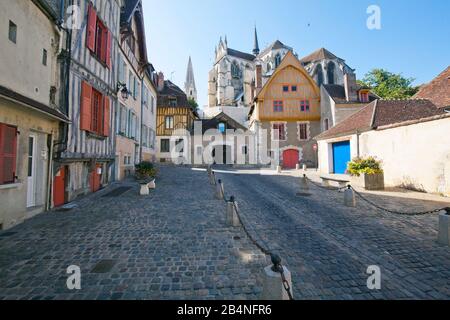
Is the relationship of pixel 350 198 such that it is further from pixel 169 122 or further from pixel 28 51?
pixel 169 122

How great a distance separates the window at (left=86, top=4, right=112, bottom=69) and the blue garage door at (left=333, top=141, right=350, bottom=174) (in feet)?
48.7

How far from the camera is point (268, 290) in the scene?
204 cm

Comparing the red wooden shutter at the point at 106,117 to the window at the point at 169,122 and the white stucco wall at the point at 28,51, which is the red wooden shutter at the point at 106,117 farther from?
the window at the point at 169,122

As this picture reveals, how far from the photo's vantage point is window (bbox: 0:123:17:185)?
436 centimetres

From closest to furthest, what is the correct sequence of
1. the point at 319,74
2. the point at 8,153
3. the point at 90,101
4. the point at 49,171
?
the point at 8,153, the point at 49,171, the point at 90,101, the point at 319,74

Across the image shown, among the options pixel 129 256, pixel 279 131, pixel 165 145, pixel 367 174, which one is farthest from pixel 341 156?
pixel 165 145

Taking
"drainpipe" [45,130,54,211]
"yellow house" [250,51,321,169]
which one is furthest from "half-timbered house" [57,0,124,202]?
"yellow house" [250,51,321,169]

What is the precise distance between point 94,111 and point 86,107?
3.31ft

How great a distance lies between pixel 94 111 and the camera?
27.0ft

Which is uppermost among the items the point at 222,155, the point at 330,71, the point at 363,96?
the point at 330,71

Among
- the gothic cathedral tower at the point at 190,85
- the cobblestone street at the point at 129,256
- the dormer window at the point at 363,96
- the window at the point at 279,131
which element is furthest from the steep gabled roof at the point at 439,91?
the gothic cathedral tower at the point at 190,85

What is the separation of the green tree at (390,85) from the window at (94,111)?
33.5 m

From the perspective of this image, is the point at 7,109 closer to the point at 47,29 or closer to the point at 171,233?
the point at 47,29

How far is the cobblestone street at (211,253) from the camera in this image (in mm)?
2613
